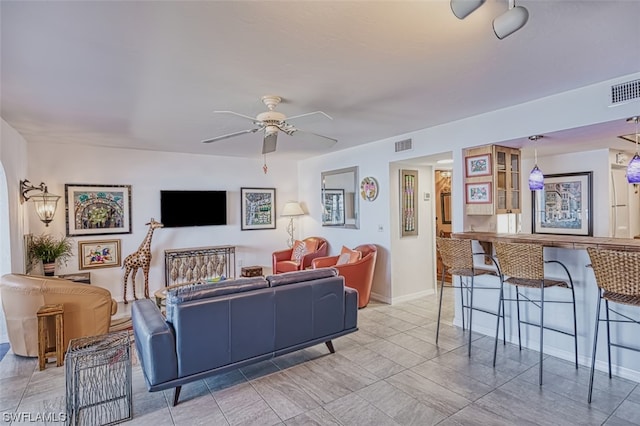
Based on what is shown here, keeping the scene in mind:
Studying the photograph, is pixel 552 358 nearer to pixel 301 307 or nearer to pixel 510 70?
pixel 301 307

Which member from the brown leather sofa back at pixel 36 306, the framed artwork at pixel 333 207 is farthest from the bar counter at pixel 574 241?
the brown leather sofa back at pixel 36 306

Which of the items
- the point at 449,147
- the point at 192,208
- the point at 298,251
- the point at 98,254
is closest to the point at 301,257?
the point at 298,251

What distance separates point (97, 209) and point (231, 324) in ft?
13.8

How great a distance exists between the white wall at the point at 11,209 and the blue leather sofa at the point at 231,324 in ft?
Answer: 6.96

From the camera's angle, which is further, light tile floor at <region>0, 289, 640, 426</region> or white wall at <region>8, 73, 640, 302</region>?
white wall at <region>8, 73, 640, 302</region>

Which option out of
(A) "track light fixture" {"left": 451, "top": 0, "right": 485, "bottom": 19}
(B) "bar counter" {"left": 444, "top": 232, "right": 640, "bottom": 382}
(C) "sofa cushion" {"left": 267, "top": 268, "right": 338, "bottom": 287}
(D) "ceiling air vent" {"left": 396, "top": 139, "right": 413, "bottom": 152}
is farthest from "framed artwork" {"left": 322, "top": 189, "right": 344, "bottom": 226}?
(A) "track light fixture" {"left": 451, "top": 0, "right": 485, "bottom": 19}

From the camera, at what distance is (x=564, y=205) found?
16.4ft

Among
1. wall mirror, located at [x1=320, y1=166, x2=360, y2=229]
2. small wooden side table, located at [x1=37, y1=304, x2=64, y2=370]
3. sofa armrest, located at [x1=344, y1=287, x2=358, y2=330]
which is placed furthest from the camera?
wall mirror, located at [x1=320, y1=166, x2=360, y2=229]

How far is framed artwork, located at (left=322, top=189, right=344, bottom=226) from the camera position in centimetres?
634

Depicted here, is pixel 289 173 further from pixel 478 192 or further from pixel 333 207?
pixel 478 192

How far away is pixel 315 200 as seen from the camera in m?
7.07

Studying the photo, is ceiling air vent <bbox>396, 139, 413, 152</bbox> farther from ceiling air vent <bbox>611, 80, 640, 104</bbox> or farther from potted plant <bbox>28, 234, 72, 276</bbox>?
potted plant <bbox>28, 234, 72, 276</bbox>

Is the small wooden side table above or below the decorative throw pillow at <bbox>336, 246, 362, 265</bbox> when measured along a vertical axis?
below

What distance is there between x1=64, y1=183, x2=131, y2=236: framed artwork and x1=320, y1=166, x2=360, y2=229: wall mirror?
3541 millimetres
